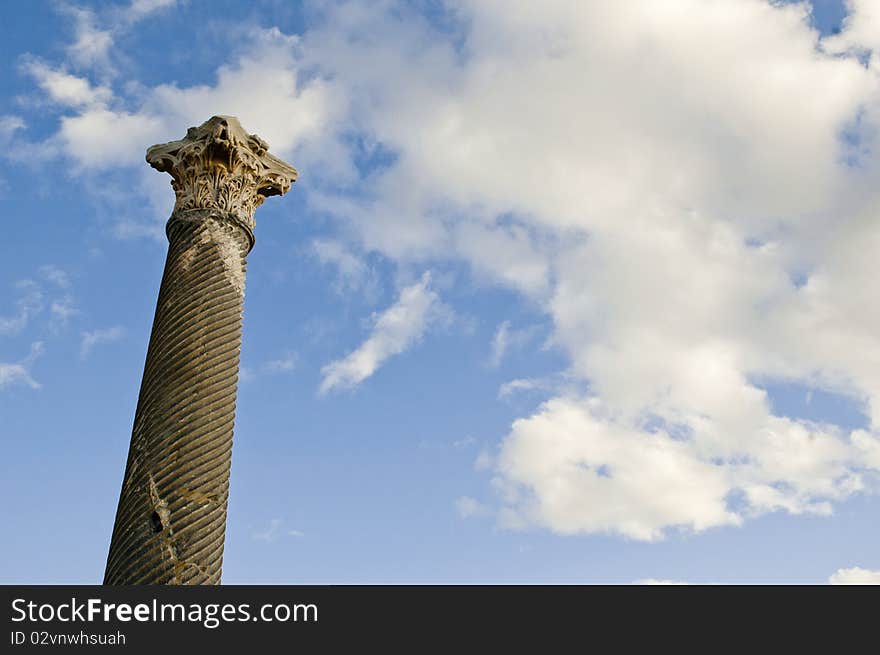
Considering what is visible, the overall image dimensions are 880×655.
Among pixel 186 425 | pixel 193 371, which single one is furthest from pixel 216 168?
pixel 186 425

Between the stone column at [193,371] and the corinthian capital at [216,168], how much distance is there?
0.04ft

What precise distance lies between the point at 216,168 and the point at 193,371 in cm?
259

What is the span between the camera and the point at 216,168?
994 cm

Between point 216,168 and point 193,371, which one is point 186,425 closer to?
point 193,371

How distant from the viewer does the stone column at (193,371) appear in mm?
7738

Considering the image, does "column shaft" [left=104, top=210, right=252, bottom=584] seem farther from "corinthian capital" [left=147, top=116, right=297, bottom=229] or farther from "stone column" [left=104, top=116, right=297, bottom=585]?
→ "corinthian capital" [left=147, top=116, right=297, bottom=229]

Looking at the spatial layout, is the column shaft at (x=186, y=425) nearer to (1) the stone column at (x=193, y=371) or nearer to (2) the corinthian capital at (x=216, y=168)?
(1) the stone column at (x=193, y=371)

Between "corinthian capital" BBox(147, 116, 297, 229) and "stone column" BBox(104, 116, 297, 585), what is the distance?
1 centimetres

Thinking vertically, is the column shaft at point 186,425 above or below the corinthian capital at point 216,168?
below

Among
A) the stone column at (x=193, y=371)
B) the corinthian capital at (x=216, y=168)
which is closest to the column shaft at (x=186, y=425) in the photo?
the stone column at (x=193, y=371)
